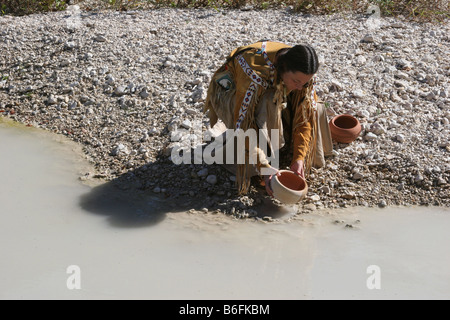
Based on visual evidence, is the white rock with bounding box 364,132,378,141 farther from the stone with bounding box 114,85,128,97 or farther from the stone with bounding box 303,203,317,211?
the stone with bounding box 114,85,128,97

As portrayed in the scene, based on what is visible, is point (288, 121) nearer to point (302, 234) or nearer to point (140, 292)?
point (302, 234)

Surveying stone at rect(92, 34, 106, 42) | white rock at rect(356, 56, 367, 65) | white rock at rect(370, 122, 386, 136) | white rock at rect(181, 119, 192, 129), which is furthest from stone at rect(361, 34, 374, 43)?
stone at rect(92, 34, 106, 42)

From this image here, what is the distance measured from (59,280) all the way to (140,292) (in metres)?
0.40

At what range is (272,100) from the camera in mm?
3086

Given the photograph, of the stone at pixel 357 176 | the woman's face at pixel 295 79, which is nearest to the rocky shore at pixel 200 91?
the stone at pixel 357 176

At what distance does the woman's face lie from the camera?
2.84 meters

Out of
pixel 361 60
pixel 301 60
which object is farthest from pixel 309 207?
pixel 361 60

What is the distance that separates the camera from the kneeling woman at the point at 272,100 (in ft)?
9.57

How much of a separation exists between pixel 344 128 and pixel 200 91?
111cm

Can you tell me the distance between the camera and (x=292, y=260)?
9.61ft

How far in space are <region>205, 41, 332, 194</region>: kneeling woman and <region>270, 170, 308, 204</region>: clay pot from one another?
0.05 metres

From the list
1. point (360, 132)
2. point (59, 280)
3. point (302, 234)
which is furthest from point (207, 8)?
point (59, 280)

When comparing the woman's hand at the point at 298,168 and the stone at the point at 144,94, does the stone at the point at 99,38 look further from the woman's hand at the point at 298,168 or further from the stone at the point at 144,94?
the woman's hand at the point at 298,168

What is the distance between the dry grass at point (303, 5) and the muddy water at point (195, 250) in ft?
8.73
